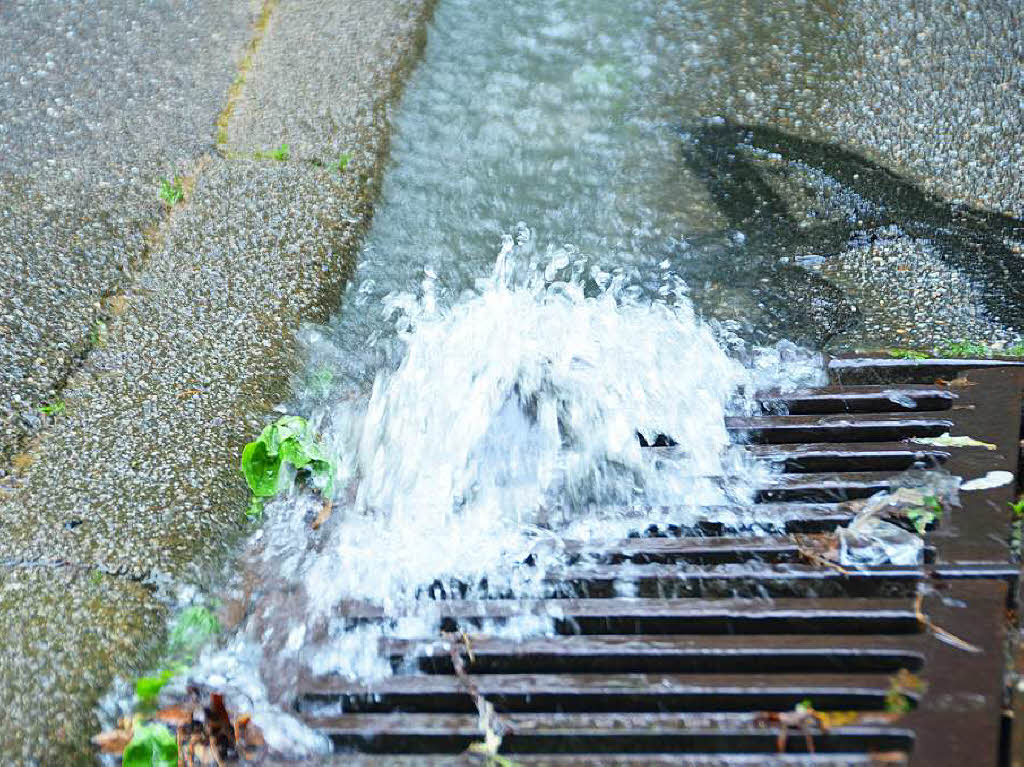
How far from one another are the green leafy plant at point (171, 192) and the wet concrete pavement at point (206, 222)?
0.02 metres

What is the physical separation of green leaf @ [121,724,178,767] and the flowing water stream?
0.13 metres

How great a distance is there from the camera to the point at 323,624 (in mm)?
1673

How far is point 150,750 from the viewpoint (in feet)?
4.82

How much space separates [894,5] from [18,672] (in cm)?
304

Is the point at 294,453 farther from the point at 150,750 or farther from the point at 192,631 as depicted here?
the point at 150,750

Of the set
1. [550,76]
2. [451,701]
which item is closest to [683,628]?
[451,701]

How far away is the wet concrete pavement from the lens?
1.75 m

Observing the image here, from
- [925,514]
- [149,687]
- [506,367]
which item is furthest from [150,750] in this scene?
[925,514]

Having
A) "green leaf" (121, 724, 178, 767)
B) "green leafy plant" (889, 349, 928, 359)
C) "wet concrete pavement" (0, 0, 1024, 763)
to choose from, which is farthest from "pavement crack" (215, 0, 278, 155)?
"green leafy plant" (889, 349, 928, 359)

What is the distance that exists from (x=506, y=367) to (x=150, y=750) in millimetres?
1071

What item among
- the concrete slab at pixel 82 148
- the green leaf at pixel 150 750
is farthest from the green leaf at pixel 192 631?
the concrete slab at pixel 82 148

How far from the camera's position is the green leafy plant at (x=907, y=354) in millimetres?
2125

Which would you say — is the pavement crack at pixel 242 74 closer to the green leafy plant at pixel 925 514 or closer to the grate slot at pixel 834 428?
the grate slot at pixel 834 428

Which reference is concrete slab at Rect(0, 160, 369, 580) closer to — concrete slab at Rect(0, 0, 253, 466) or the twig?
concrete slab at Rect(0, 0, 253, 466)
